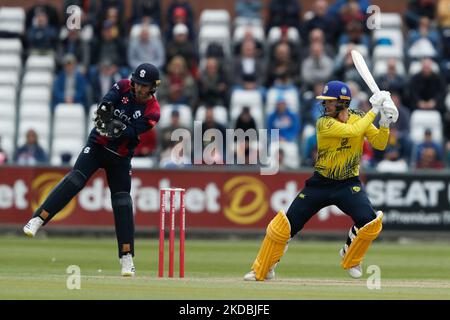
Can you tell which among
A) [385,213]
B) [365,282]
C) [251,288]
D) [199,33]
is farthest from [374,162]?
[251,288]

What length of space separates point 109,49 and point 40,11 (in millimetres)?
1637

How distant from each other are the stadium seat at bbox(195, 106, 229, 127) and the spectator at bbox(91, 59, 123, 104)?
1618 mm

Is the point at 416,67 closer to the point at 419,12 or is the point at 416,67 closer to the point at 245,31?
the point at 419,12

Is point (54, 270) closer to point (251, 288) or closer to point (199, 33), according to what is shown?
point (251, 288)

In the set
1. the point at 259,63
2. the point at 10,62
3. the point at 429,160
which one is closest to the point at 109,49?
the point at 10,62

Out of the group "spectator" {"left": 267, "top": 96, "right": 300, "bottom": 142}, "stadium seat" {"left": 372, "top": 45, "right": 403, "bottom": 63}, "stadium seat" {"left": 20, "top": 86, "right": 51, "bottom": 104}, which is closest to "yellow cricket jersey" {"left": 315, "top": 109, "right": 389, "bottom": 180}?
"spectator" {"left": 267, "top": 96, "right": 300, "bottom": 142}

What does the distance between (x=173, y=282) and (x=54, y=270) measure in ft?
7.67

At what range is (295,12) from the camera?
24688mm

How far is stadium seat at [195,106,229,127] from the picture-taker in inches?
876

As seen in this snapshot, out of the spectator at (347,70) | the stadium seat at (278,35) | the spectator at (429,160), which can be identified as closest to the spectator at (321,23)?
the stadium seat at (278,35)

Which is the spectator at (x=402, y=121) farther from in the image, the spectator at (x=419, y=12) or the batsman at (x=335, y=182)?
the batsman at (x=335, y=182)

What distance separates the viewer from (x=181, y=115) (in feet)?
73.1

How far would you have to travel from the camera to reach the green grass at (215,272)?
11.6 metres

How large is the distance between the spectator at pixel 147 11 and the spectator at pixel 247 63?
84.5 inches
